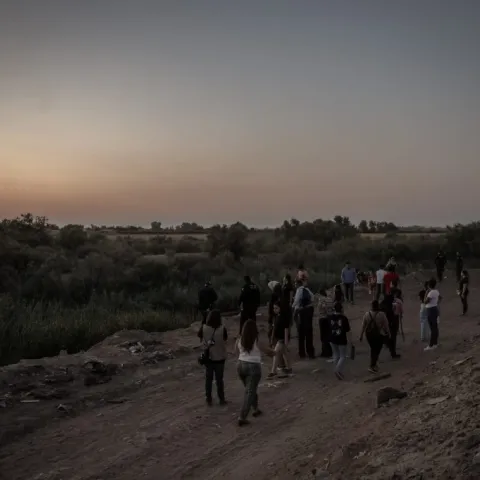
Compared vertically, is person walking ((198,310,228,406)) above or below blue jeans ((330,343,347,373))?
above

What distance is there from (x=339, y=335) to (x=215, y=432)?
4.37m

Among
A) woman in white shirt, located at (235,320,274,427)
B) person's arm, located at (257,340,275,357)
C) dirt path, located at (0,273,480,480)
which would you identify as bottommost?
dirt path, located at (0,273,480,480)

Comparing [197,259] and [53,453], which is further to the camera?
[197,259]

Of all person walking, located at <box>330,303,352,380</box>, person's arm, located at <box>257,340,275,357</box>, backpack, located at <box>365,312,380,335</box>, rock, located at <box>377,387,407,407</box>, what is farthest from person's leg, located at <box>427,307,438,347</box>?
rock, located at <box>377,387,407,407</box>

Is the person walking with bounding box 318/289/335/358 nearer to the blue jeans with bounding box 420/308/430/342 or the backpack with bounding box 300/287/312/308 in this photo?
the backpack with bounding box 300/287/312/308

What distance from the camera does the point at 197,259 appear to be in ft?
133

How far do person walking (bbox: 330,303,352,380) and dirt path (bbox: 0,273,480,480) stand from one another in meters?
0.35

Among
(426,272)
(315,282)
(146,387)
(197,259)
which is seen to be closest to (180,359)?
(146,387)

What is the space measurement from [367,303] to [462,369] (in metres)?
17.0

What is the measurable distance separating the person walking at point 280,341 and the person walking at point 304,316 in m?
1.64

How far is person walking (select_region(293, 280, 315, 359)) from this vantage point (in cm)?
1596

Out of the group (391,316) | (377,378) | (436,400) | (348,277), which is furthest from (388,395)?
(348,277)

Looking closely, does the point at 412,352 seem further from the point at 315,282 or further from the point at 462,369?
the point at 315,282

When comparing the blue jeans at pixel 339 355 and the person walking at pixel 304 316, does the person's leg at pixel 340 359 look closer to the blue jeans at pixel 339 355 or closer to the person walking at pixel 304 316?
the blue jeans at pixel 339 355
